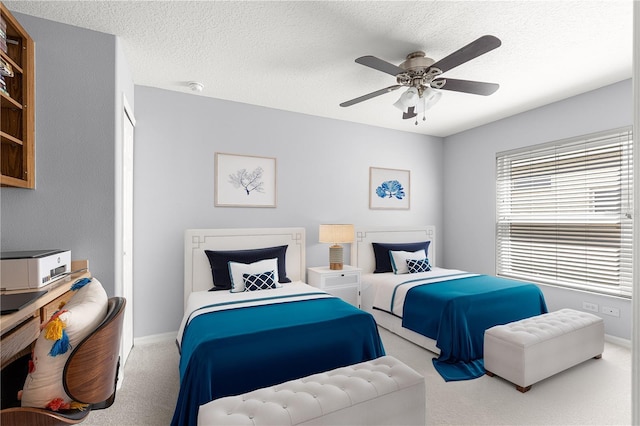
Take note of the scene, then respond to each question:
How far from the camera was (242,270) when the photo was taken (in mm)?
3070

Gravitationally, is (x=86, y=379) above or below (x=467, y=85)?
below

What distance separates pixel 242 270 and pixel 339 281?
123cm

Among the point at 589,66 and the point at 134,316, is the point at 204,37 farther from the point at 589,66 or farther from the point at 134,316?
the point at 589,66

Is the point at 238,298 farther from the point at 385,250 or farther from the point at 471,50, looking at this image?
the point at 471,50

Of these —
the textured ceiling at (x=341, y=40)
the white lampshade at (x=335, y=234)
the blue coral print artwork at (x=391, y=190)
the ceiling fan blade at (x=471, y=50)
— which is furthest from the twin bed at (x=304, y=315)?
the ceiling fan blade at (x=471, y=50)

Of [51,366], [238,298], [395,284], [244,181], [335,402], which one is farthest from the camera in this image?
[244,181]

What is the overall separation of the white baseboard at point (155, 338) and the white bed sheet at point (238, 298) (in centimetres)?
59

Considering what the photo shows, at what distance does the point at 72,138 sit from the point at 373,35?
2299 mm

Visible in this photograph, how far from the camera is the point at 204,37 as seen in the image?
2.33 meters

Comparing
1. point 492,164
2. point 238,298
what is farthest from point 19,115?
point 492,164

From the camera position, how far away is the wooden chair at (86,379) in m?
1.07

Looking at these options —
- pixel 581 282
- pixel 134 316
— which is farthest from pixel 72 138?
pixel 581 282

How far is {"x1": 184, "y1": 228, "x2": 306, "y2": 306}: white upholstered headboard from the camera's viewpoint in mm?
3273

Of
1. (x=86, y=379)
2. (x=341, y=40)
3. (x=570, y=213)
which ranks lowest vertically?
(x=86, y=379)
